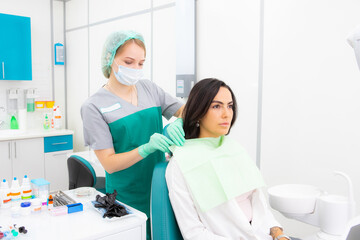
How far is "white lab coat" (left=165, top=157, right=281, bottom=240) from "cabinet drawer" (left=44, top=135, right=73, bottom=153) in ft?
9.43

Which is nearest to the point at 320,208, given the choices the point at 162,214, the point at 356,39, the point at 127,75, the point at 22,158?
the point at 162,214

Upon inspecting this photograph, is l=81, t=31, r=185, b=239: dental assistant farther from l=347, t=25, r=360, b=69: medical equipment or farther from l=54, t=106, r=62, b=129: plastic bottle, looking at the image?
l=54, t=106, r=62, b=129: plastic bottle

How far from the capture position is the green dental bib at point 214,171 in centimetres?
134

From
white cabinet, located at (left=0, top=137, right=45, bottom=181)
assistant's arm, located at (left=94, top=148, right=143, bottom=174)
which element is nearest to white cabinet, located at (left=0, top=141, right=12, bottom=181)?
white cabinet, located at (left=0, top=137, right=45, bottom=181)

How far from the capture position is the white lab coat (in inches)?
50.6

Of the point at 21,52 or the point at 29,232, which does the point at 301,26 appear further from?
the point at 21,52

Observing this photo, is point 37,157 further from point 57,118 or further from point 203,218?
point 203,218

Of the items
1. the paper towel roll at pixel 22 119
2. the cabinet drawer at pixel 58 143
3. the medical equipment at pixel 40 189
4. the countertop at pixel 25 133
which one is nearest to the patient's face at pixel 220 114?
the medical equipment at pixel 40 189

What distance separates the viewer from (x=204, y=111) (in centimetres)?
148

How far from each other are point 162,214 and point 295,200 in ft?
2.04

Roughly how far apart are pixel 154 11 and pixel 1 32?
1.77m

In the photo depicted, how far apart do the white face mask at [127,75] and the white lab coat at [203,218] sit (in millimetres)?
500

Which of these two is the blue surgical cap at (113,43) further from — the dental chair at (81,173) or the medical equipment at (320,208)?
the medical equipment at (320,208)

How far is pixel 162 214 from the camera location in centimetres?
130
